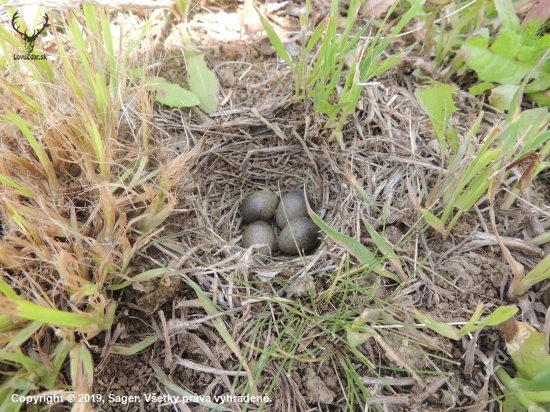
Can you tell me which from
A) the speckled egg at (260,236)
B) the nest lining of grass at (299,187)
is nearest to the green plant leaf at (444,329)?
the nest lining of grass at (299,187)

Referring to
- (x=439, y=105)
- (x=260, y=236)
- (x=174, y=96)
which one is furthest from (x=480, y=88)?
(x=174, y=96)

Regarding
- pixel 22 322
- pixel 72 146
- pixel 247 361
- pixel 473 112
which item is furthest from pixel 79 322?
pixel 473 112

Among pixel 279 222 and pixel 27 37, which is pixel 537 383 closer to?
pixel 279 222

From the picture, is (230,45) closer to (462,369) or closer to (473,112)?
(473,112)

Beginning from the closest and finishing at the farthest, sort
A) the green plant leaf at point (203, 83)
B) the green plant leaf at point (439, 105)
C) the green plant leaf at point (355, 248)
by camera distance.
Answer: the green plant leaf at point (355, 248) < the green plant leaf at point (439, 105) < the green plant leaf at point (203, 83)

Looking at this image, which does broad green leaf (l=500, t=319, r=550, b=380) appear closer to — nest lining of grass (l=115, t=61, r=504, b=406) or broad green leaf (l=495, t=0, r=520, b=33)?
nest lining of grass (l=115, t=61, r=504, b=406)

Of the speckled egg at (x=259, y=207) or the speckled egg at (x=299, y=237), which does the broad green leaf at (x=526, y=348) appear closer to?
the speckled egg at (x=299, y=237)

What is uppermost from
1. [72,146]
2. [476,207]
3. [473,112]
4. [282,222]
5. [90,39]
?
[90,39]
